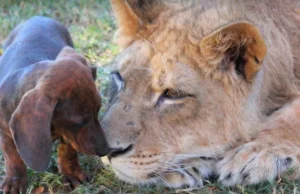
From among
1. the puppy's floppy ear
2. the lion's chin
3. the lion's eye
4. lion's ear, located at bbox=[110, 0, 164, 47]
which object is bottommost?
the lion's chin

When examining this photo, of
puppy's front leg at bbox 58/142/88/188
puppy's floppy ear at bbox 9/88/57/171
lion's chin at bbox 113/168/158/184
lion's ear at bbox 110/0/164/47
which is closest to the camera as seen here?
puppy's floppy ear at bbox 9/88/57/171

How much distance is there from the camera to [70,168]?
3.19 m

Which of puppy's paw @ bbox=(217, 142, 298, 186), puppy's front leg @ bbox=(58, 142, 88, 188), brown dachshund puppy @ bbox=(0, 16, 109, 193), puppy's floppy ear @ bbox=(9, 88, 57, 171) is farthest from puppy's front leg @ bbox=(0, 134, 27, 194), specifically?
puppy's paw @ bbox=(217, 142, 298, 186)

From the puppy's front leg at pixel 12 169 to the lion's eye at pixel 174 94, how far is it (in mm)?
800

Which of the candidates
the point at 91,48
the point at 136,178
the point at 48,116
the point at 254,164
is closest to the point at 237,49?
the point at 254,164

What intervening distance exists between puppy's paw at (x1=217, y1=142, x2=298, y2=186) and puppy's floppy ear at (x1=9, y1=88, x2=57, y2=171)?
3.12 feet

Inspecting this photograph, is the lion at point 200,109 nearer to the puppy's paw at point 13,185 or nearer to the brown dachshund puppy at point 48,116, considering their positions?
the brown dachshund puppy at point 48,116

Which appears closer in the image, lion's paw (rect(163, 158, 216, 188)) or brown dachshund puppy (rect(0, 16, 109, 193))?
brown dachshund puppy (rect(0, 16, 109, 193))

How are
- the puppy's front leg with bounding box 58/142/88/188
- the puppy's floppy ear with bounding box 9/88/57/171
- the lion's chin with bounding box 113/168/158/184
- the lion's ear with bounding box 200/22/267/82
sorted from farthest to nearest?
1. the puppy's front leg with bounding box 58/142/88/188
2. the lion's chin with bounding box 113/168/158/184
3. the lion's ear with bounding box 200/22/267/82
4. the puppy's floppy ear with bounding box 9/88/57/171

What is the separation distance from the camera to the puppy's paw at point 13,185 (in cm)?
306

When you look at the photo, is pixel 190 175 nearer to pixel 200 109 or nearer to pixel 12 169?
pixel 200 109

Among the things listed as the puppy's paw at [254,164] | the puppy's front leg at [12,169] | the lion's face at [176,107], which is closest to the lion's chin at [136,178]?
the lion's face at [176,107]

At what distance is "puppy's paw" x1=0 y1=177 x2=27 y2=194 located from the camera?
3.06 meters

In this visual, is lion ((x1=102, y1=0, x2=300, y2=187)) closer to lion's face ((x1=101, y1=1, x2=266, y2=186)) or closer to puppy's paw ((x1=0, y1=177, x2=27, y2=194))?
lion's face ((x1=101, y1=1, x2=266, y2=186))
